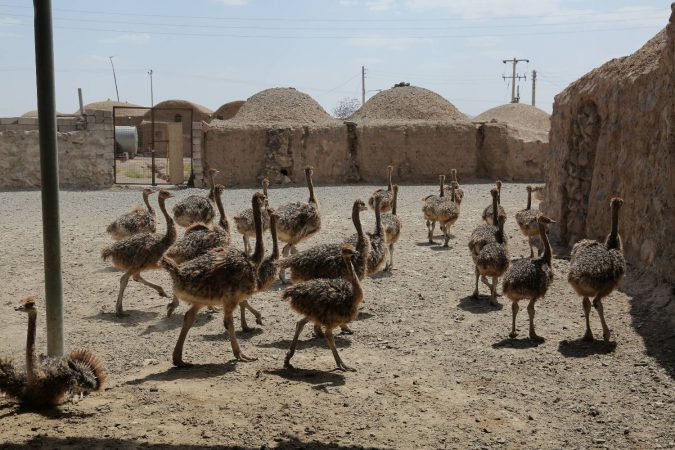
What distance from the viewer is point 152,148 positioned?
2484cm

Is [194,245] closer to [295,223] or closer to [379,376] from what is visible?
[295,223]

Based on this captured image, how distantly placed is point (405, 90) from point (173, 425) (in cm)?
2888

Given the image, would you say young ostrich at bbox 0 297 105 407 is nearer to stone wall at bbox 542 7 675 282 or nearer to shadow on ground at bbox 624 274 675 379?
shadow on ground at bbox 624 274 675 379

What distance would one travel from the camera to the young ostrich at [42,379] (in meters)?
5.56

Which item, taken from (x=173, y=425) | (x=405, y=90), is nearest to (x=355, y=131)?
(x=405, y=90)

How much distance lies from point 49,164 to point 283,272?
509cm

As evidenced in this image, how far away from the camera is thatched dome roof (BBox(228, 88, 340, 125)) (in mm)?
28422

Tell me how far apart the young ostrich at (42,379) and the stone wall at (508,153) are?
2237cm

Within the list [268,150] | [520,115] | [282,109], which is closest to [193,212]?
[268,150]

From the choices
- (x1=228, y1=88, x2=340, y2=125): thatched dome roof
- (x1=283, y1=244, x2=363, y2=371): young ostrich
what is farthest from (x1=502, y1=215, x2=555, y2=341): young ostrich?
(x1=228, y1=88, x2=340, y2=125): thatched dome roof

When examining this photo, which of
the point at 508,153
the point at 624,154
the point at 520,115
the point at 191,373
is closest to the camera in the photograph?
the point at 191,373

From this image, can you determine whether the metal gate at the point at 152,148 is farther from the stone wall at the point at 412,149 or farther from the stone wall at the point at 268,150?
the stone wall at the point at 412,149

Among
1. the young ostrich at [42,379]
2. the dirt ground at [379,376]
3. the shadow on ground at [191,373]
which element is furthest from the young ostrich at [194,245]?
the young ostrich at [42,379]

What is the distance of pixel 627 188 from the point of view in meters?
10.4
